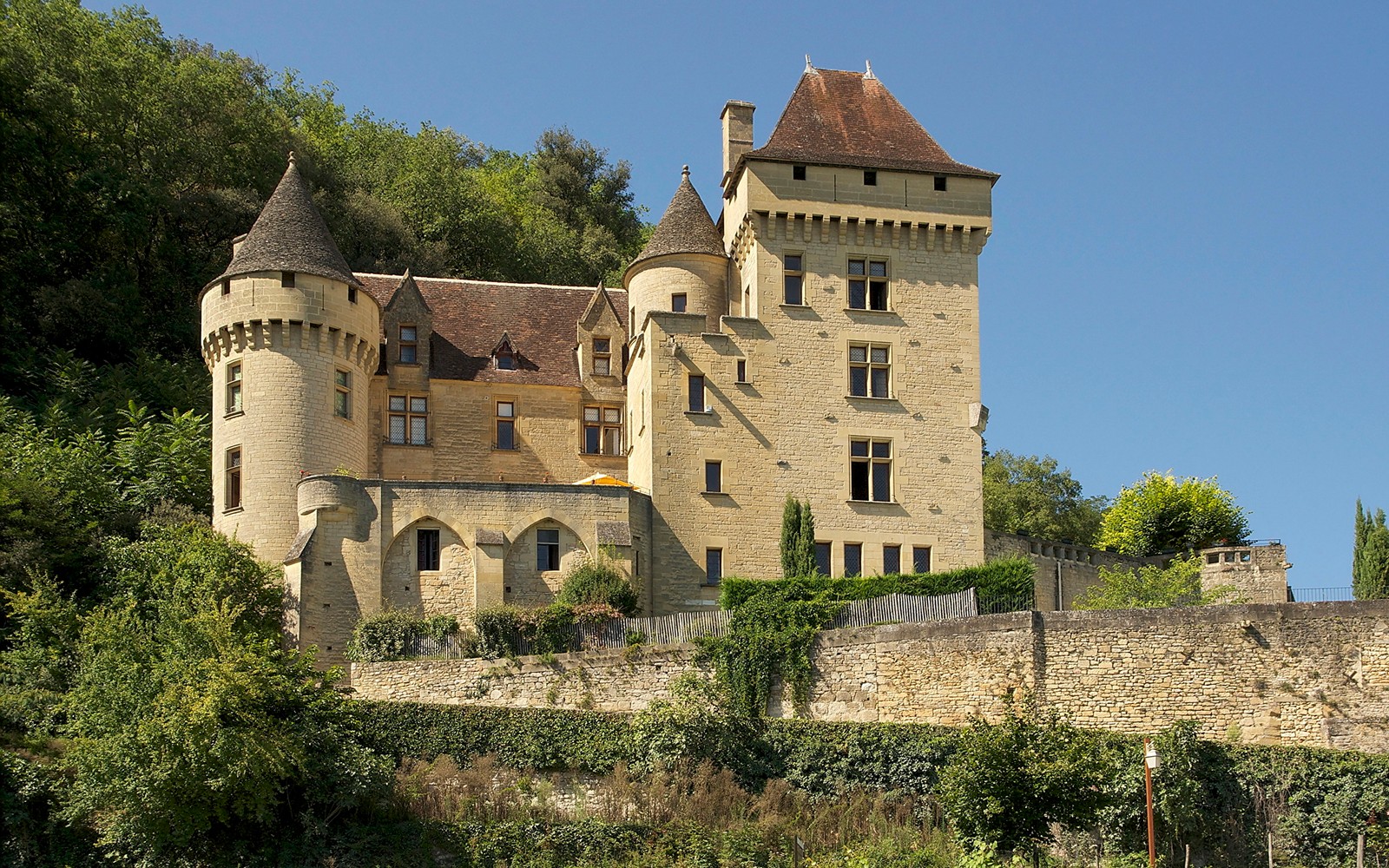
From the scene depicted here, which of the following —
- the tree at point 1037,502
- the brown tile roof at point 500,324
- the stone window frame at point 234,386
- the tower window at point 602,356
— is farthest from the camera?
the tree at point 1037,502

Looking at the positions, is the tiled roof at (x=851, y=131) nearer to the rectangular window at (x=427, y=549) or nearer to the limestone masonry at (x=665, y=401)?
the limestone masonry at (x=665, y=401)

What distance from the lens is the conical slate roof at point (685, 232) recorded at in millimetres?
41281

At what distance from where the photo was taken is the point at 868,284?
132 feet

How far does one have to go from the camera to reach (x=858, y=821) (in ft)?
93.0

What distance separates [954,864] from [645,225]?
4702 centimetres

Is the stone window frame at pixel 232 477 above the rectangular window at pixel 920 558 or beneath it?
above

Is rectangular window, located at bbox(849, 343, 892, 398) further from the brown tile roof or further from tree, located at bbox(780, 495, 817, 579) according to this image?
the brown tile roof

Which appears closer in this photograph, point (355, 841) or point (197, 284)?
point (355, 841)

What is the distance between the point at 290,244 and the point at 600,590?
37.9ft

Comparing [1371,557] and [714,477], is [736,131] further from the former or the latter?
[1371,557]

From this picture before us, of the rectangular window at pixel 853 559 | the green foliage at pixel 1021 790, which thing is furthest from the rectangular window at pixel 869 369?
the green foliage at pixel 1021 790

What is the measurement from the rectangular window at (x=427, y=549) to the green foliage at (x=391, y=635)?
202 centimetres

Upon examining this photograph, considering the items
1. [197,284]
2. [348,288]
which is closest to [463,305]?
[348,288]

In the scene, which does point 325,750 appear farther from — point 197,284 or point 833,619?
point 197,284
